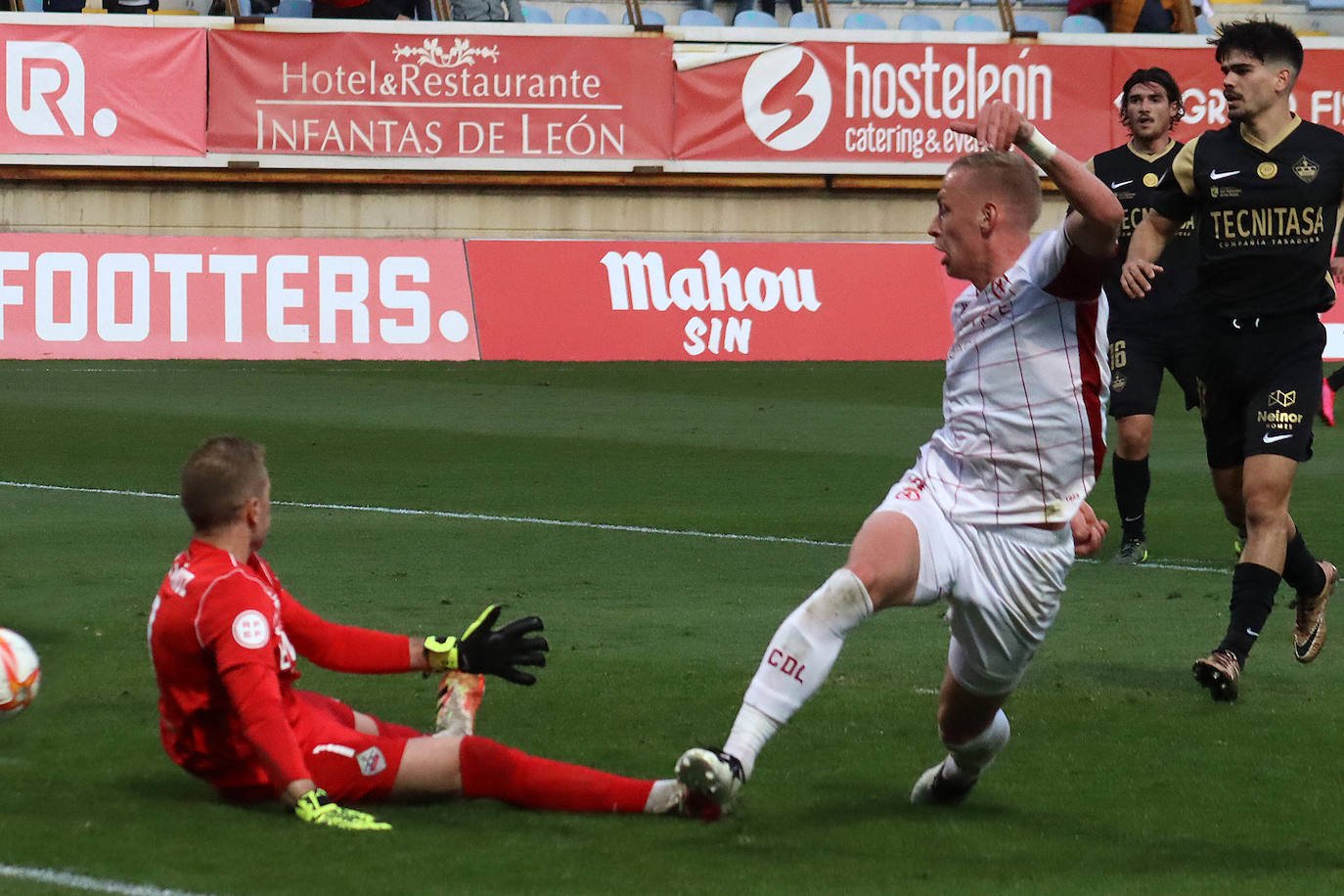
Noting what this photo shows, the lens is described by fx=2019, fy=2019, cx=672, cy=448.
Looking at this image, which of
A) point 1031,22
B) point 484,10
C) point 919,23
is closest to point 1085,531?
point 484,10

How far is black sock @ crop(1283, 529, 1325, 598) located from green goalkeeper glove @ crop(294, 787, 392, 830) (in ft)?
11.8

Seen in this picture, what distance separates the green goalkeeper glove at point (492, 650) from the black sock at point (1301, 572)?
3.10 m

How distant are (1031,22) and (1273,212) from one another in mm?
18933

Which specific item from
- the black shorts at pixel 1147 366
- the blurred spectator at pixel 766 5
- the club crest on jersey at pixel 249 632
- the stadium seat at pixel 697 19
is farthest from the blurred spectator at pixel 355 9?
the club crest on jersey at pixel 249 632

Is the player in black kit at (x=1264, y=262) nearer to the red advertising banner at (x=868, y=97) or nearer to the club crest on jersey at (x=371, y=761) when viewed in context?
the club crest on jersey at (x=371, y=761)

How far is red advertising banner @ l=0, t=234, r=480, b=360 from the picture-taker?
726 inches

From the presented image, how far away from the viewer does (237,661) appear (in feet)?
14.3

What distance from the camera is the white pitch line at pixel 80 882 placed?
3.93 m

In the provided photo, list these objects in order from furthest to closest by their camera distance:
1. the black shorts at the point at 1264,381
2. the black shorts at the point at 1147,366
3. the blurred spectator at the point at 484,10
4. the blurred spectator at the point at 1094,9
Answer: the blurred spectator at the point at 1094,9
the blurred spectator at the point at 484,10
the black shorts at the point at 1147,366
the black shorts at the point at 1264,381

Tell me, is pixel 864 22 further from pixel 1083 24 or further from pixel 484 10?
pixel 484 10

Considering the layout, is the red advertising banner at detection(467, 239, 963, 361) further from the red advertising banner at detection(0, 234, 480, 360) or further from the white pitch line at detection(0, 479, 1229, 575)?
the white pitch line at detection(0, 479, 1229, 575)

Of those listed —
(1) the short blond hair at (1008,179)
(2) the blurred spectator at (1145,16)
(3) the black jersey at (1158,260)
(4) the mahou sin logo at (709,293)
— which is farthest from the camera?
(2) the blurred spectator at (1145,16)

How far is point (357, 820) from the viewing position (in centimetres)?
439

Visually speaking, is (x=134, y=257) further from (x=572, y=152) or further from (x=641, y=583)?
(x=641, y=583)
